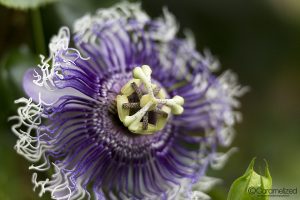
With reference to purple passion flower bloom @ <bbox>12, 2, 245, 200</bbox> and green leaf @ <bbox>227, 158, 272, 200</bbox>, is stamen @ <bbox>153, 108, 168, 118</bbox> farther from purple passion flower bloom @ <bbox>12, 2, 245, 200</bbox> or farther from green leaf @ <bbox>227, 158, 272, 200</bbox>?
green leaf @ <bbox>227, 158, 272, 200</bbox>

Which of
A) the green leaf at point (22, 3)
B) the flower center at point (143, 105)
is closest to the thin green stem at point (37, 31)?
the green leaf at point (22, 3)

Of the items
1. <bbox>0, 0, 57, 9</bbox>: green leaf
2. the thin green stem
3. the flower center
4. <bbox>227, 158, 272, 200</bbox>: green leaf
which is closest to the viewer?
<bbox>227, 158, 272, 200</bbox>: green leaf

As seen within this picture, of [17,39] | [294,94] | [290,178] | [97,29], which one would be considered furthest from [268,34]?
[17,39]

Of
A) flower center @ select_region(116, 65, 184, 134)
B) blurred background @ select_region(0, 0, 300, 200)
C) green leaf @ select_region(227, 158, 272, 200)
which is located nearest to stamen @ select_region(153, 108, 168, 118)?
flower center @ select_region(116, 65, 184, 134)

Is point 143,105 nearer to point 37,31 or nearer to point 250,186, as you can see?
point 250,186

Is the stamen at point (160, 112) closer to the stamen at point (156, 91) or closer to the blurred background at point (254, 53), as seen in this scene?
the stamen at point (156, 91)

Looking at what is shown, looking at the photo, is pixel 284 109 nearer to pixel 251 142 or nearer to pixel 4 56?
pixel 251 142

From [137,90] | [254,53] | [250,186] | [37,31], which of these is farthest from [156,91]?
[254,53]
